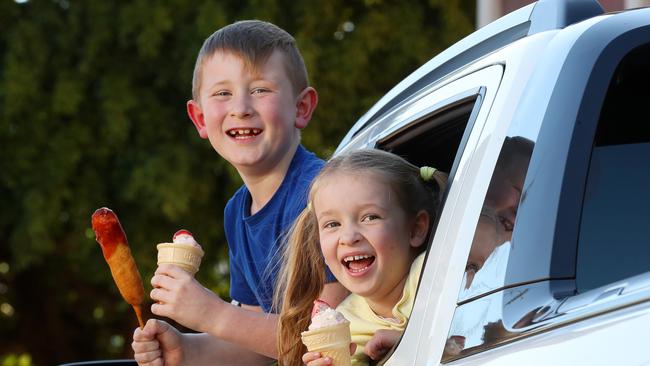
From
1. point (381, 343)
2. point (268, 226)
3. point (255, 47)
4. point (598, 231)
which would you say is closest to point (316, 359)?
point (381, 343)

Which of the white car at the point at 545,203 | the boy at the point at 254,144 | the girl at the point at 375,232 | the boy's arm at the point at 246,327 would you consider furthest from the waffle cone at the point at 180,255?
the white car at the point at 545,203

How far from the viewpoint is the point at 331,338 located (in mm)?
2635

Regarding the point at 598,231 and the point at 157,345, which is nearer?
the point at 598,231

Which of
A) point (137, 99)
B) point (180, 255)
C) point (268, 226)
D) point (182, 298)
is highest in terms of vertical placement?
point (137, 99)

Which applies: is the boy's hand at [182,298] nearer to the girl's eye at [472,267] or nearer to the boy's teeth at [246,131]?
the boy's teeth at [246,131]

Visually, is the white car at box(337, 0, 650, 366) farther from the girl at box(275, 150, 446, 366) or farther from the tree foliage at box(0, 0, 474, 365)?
the tree foliage at box(0, 0, 474, 365)

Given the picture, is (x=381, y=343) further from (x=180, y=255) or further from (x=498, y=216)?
(x=180, y=255)

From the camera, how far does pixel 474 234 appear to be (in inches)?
89.2

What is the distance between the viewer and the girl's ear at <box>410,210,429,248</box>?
113 inches

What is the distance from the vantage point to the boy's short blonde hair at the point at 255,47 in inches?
143

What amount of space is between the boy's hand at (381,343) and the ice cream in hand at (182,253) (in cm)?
69

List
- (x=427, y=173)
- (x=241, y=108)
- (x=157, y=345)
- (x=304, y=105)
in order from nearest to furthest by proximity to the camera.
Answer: (x=427, y=173) → (x=157, y=345) → (x=241, y=108) → (x=304, y=105)

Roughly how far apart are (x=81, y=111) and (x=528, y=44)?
1210 centimetres

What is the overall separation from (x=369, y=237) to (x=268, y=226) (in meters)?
0.86
